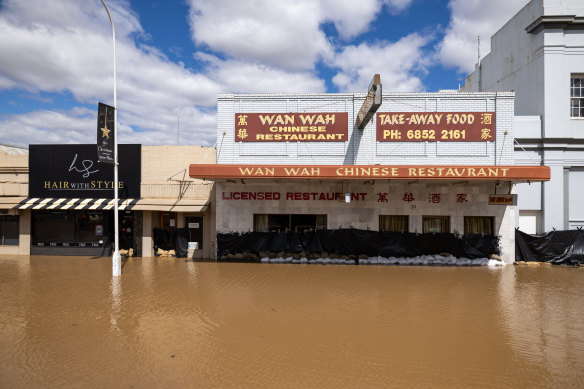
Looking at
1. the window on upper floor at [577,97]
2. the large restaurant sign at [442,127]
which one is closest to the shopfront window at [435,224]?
the large restaurant sign at [442,127]

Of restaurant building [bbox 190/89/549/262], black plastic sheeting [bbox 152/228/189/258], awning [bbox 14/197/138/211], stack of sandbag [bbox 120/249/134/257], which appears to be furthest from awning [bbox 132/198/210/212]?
stack of sandbag [bbox 120/249/134/257]

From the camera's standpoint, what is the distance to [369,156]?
53.6 ft

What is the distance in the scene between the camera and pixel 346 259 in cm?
1579

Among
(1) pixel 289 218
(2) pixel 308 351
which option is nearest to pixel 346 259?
(1) pixel 289 218

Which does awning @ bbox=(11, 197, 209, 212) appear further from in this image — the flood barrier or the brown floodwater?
the brown floodwater

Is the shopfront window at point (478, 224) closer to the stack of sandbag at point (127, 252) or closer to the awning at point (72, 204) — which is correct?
the awning at point (72, 204)

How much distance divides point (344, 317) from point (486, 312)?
13.1 feet

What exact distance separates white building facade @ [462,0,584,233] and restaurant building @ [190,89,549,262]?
3.37m

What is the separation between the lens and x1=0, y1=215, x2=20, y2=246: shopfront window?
18031mm

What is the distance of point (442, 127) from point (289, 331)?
13505mm

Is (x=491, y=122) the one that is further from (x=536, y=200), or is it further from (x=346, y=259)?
(x=346, y=259)

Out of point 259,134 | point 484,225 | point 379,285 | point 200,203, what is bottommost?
point 379,285

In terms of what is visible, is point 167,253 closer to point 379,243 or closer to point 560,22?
point 379,243

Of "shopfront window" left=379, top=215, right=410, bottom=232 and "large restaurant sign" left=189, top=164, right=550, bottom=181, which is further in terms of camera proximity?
"shopfront window" left=379, top=215, right=410, bottom=232
